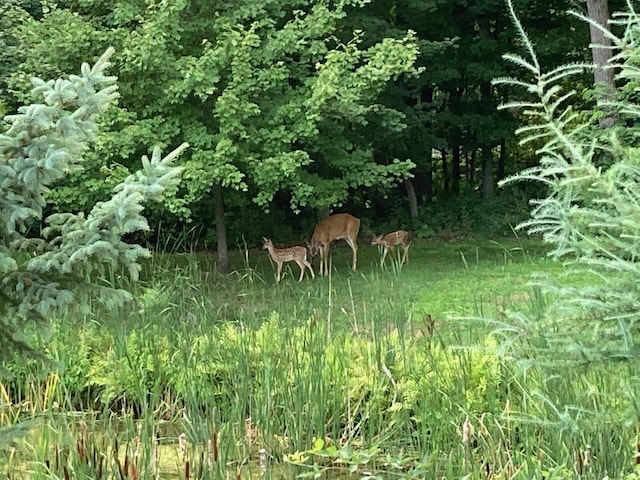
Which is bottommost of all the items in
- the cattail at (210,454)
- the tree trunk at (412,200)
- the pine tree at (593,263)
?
the cattail at (210,454)

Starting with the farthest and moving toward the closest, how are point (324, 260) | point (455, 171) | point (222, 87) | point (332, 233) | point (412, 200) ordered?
point (455, 171)
point (412, 200)
point (332, 233)
point (324, 260)
point (222, 87)

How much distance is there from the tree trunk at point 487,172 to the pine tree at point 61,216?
1401cm

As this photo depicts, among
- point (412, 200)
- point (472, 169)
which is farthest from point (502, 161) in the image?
point (412, 200)

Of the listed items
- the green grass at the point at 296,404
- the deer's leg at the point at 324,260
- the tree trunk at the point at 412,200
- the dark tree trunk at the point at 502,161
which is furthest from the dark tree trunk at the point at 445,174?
the green grass at the point at 296,404

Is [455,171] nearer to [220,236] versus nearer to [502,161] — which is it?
[502,161]

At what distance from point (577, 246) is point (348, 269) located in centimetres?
830

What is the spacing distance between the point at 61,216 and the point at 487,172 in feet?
47.2

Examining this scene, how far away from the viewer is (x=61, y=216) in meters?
2.16

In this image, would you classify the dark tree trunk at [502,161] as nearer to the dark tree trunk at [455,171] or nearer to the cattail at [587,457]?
the dark tree trunk at [455,171]

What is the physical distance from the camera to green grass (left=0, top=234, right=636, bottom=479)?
2811 millimetres

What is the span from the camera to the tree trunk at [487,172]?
1574 cm

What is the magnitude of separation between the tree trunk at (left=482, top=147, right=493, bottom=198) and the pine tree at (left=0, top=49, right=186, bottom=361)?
14005 millimetres

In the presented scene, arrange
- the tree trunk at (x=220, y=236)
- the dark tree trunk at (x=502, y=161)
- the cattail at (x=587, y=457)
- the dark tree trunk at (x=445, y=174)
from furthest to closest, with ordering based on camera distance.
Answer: the dark tree trunk at (x=445, y=174), the dark tree trunk at (x=502, y=161), the tree trunk at (x=220, y=236), the cattail at (x=587, y=457)

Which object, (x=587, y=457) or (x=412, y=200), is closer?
(x=587, y=457)
